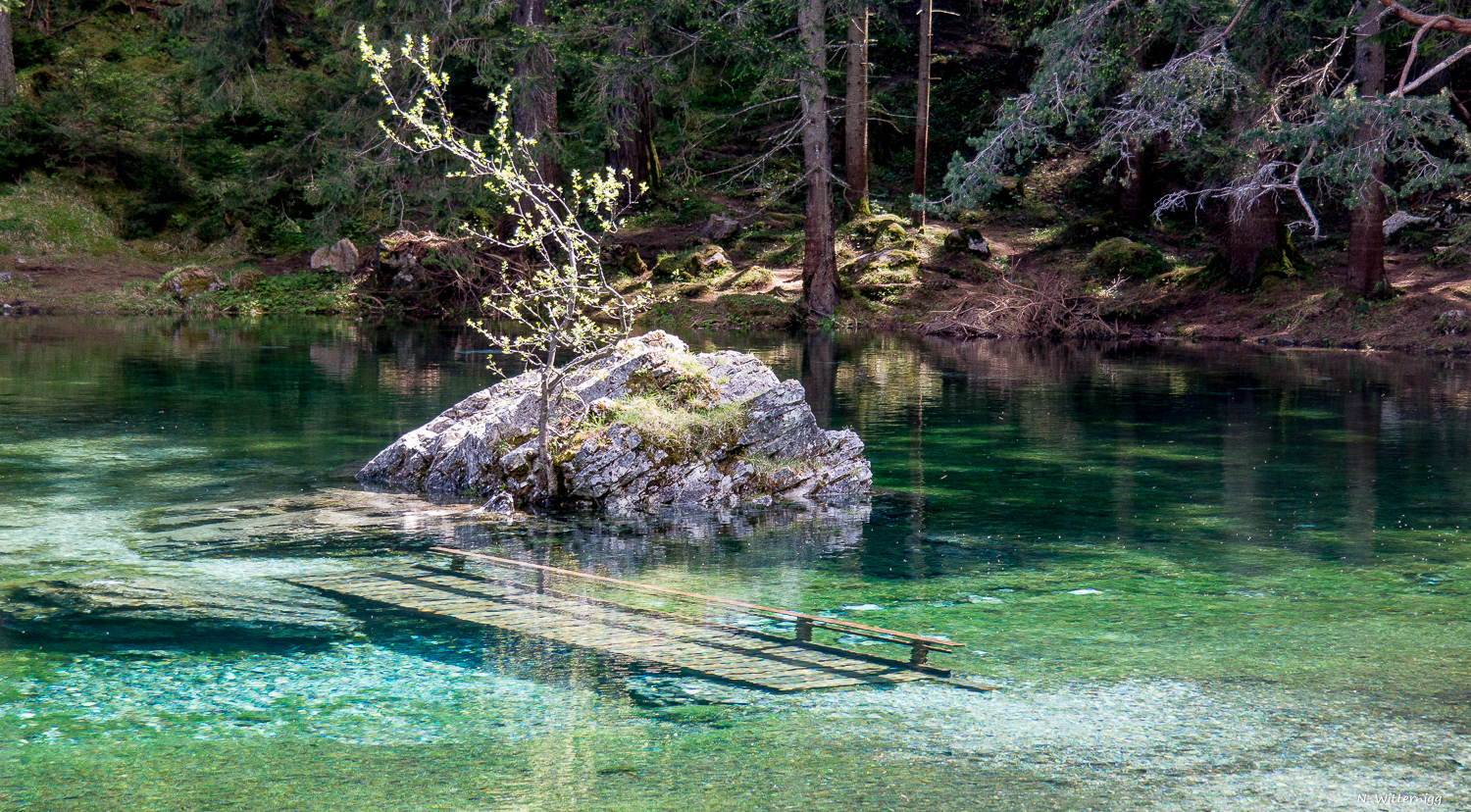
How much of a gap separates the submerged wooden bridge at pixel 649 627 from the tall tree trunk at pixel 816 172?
2016 centimetres

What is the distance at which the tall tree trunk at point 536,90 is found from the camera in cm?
3117

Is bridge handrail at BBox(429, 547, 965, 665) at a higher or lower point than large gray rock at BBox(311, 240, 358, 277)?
lower

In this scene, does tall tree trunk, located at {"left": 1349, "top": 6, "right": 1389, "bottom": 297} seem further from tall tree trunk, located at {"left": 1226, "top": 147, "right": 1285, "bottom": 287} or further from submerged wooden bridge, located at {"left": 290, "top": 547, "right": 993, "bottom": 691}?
submerged wooden bridge, located at {"left": 290, "top": 547, "right": 993, "bottom": 691}

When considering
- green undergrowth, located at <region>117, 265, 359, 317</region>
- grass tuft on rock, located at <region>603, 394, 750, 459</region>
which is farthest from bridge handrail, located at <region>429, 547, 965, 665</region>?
green undergrowth, located at <region>117, 265, 359, 317</region>

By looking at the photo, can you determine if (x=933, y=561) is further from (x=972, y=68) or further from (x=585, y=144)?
(x=972, y=68)

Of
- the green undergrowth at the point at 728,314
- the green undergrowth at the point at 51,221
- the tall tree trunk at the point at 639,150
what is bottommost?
the green undergrowth at the point at 728,314

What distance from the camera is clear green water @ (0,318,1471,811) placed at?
16.7 ft

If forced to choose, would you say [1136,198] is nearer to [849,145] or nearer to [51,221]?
[849,145]

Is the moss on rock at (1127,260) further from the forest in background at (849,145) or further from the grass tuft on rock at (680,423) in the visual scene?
the grass tuft on rock at (680,423)

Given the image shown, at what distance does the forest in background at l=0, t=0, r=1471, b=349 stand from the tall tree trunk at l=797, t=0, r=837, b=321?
2.9 inches

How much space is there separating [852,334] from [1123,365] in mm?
7804

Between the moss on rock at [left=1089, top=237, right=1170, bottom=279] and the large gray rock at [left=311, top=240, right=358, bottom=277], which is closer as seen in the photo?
the moss on rock at [left=1089, top=237, right=1170, bottom=279]

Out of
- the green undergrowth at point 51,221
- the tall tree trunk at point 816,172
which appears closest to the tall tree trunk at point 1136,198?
the tall tree trunk at point 816,172

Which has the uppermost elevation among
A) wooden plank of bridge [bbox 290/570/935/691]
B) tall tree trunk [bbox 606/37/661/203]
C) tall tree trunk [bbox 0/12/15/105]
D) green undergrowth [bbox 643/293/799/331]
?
tall tree trunk [bbox 0/12/15/105]
